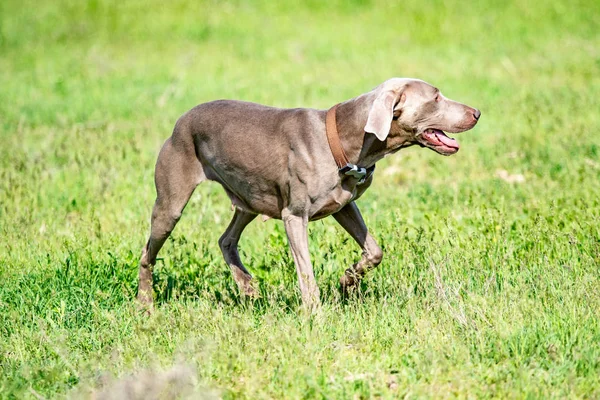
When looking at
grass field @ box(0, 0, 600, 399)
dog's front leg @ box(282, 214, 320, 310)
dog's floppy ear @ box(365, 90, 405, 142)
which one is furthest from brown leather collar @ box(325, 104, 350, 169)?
grass field @ box(0, 0, 600, 399)

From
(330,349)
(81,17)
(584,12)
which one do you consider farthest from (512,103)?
(81,17)

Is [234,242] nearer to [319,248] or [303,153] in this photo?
[319,248]

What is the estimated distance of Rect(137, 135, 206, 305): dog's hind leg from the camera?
6.59 meters

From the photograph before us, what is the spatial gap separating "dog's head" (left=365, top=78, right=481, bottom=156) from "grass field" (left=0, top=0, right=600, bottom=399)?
0.89 m

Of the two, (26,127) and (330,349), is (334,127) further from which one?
(26,127)

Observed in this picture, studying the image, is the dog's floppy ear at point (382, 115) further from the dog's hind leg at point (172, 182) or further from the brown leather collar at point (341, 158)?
the dog's hind leg at point (172, 182)

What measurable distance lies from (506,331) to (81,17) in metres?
16.4

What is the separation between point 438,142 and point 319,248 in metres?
1.62

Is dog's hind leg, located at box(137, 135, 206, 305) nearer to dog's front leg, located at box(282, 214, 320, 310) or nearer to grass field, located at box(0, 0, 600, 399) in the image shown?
grass field, located at box(0, 0, 600, 399)

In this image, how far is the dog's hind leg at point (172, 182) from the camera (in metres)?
6.59

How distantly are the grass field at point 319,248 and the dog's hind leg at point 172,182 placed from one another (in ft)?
1.19

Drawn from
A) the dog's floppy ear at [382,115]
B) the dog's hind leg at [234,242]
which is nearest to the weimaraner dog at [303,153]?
the dog's floppy ear at [382,115]

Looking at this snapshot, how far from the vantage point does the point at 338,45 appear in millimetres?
16844

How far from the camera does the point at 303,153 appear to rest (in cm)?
592
